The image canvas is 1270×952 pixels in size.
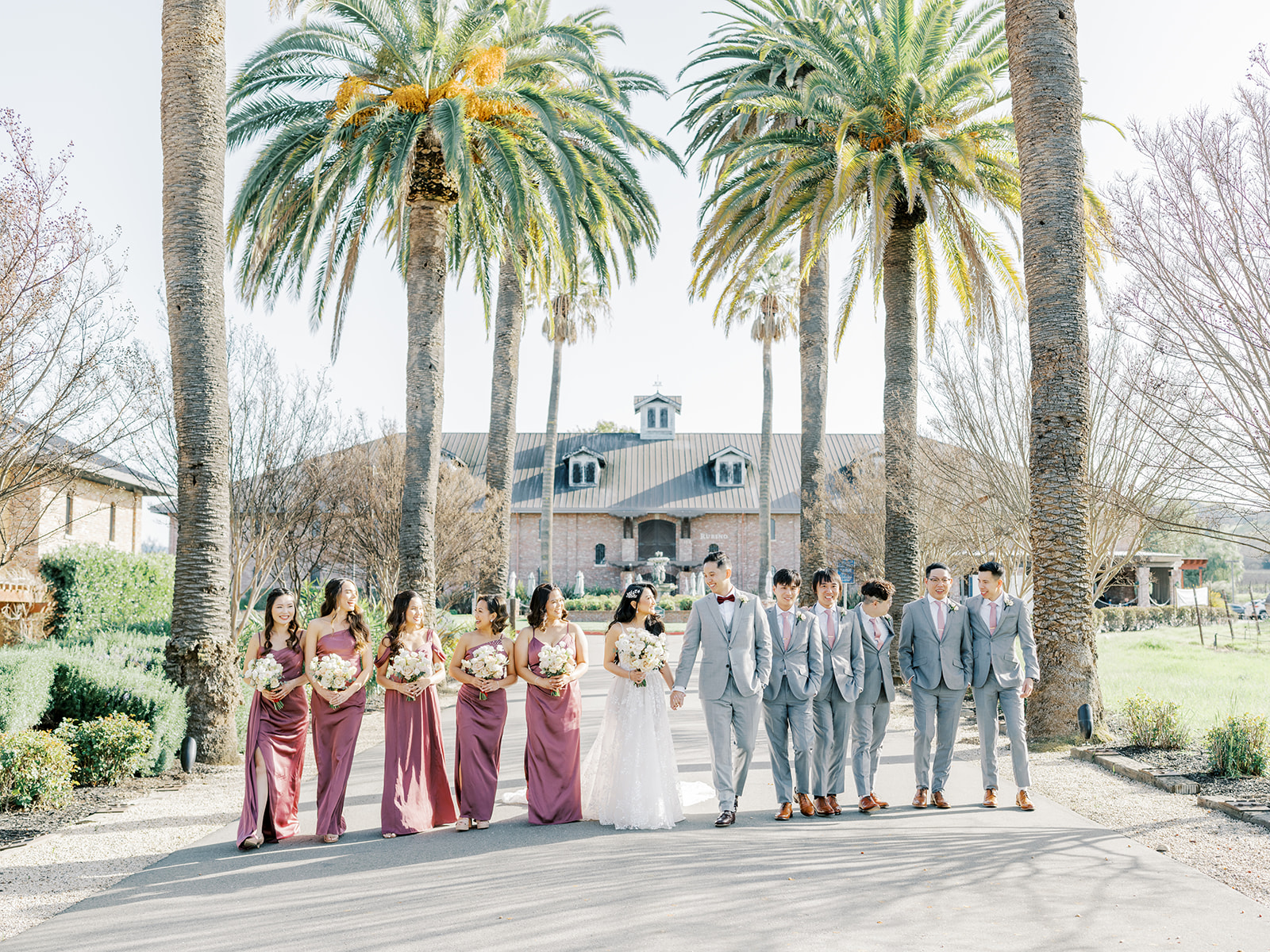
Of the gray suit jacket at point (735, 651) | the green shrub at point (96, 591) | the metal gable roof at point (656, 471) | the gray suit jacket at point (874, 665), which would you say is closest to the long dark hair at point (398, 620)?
the gray suit jacket at point (735, 651)

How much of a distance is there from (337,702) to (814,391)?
13.3m

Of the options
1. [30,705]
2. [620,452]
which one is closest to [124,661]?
[30,705]

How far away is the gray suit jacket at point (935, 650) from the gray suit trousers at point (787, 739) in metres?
0.98

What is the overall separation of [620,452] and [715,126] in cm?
2995

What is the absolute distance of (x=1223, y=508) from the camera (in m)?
10.9

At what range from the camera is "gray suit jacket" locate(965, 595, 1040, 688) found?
774 centimetres


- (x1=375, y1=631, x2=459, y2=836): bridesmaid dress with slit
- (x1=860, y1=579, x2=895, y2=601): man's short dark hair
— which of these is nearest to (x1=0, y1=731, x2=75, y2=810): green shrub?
(x1=375, y1=631, x2=459, y2=836): bridesmaid dress with slit

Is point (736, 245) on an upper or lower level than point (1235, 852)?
upper

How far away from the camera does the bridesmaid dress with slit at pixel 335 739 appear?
269 inches

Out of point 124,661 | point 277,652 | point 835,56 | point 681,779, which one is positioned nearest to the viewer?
point 277,652

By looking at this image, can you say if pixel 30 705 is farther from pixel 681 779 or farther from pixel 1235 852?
pixel 1235 852

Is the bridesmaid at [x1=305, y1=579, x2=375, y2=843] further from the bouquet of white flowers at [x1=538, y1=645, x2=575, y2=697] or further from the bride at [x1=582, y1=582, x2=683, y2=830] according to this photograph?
the bride at [x1=582, y1=582, x2=683, y2=830]

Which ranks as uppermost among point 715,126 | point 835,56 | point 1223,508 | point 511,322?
point 715,126

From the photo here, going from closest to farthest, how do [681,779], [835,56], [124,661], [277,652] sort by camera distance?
[277,652] < [681,779] < [124,661] < [835,56]
